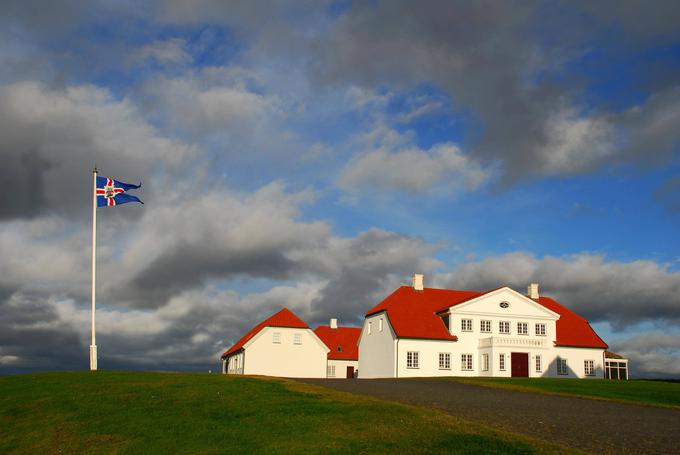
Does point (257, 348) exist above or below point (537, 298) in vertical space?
below

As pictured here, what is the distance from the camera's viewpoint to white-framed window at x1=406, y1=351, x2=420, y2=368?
5356 cm

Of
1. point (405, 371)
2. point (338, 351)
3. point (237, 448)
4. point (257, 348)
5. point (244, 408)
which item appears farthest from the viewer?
point (338, 351)

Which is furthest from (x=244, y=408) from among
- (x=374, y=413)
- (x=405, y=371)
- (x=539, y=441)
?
(x=405, y=371)

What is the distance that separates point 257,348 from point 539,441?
47.1 meters

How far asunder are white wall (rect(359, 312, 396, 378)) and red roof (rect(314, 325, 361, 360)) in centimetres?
1363

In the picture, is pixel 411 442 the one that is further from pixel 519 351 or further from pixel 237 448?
pixel 519 351

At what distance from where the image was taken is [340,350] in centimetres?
7656

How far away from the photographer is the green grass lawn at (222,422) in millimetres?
16703

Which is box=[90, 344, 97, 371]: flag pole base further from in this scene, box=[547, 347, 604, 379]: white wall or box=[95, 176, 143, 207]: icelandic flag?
box=[547, 347, 604, 379]: white wall

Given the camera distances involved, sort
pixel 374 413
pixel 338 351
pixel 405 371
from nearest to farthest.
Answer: pixel 374 413 < pixel 405 371 < pixel 338 351

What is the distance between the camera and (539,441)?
1620 cm

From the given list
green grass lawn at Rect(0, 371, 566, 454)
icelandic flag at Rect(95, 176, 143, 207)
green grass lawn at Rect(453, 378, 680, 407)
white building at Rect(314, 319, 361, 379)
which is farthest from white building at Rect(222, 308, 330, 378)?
green grass lawn at Rect(0, 371, 566, 454)

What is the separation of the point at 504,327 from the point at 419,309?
7209mm

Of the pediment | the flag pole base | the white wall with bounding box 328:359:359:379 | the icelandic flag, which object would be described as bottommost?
the white wall with bounding box 328:359:359:379
